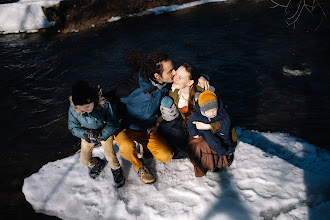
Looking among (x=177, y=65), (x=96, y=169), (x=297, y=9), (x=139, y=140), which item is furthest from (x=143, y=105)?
(x=177, y=65)

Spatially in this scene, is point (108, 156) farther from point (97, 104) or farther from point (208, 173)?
point (208, 173)

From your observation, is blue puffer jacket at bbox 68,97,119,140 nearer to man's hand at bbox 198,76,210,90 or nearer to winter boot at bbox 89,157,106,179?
winter boot at bbox 89,157,106,179

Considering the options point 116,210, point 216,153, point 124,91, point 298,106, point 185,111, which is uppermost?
point 124,91

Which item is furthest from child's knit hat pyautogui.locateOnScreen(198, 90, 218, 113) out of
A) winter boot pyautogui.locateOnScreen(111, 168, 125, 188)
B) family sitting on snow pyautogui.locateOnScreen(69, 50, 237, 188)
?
winter boot pyautogui.locateOnScreen(111, 168, 125, 188)

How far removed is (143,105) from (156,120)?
1.05ft

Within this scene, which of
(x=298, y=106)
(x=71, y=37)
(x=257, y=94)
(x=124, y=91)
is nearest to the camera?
(x=124, y=91)

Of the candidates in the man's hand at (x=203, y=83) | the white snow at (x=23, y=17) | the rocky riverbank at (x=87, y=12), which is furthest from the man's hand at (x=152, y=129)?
the white snow at (x=23, y=17)

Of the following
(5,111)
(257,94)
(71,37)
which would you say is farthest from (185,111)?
(71,37)

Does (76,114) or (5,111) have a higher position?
(76,114)

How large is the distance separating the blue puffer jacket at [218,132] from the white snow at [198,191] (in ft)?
1.59

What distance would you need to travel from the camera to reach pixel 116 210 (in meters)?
3.04

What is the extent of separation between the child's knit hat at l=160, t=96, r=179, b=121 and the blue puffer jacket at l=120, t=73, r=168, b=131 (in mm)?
141

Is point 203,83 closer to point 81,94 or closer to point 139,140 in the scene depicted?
point 139,140

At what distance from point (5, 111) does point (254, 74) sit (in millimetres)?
6416
